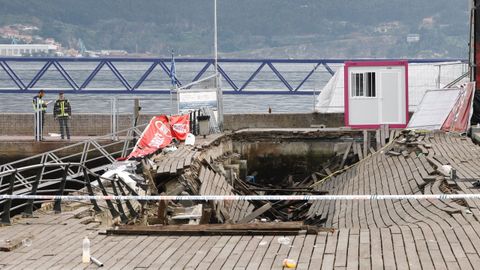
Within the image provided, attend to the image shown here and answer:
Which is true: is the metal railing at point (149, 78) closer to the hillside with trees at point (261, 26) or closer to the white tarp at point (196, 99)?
the hillside with trees at point (261, 26)

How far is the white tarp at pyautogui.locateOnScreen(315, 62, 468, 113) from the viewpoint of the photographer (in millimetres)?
A: 37156

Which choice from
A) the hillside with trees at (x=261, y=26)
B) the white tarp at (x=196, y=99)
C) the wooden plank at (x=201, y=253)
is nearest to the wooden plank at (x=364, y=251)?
the wooden plank at (x=201, y=253)

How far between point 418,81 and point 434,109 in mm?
6981

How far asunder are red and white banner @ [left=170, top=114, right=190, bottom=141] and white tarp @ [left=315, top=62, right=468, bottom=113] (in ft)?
27.9

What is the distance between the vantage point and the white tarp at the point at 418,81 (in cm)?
3716

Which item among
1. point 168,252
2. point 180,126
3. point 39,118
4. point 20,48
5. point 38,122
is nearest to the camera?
point 168,252

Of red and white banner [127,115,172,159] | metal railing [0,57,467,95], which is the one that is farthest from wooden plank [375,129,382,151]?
metal railing [0,57,467,95]

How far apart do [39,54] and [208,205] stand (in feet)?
328

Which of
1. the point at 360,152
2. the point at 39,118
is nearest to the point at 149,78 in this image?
the point at 39,118

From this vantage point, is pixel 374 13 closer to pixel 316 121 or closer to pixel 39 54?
pixel 39 54

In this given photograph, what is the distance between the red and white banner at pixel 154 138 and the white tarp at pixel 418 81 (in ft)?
33.3

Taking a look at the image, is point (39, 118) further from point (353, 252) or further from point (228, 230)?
point (353, 252)

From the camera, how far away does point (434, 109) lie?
31047mm

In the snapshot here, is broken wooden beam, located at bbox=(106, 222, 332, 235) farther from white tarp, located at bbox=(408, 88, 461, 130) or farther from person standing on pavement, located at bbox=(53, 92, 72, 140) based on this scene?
person standing on pavement, located at bbox=(53, 92, 72, 140)
